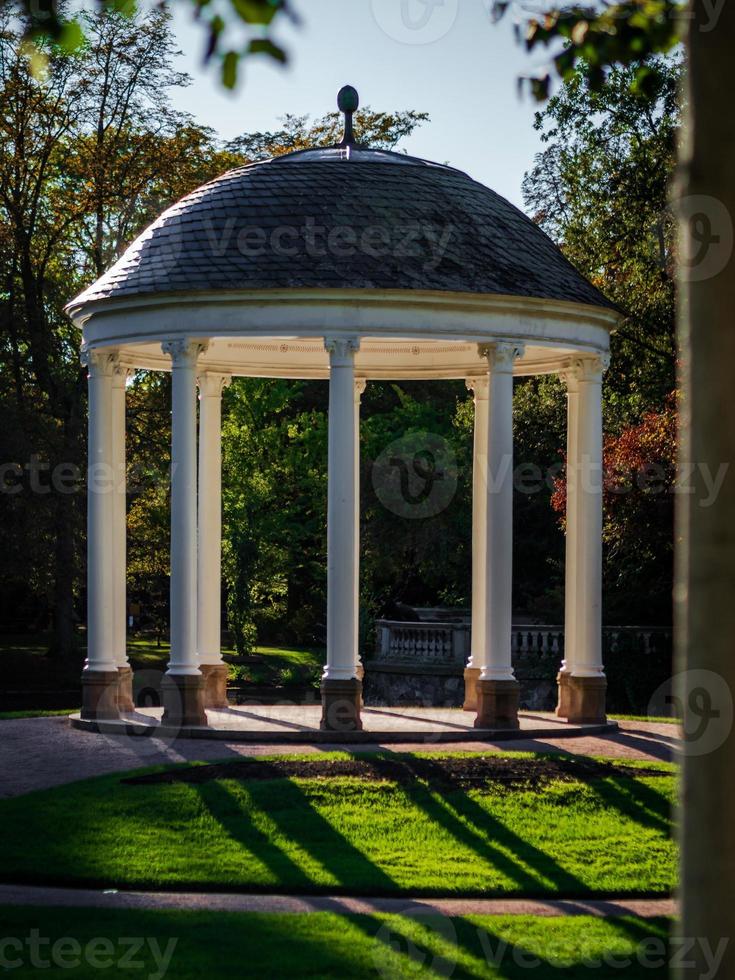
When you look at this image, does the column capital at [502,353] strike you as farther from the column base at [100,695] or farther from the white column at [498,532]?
the column base at [100,695]

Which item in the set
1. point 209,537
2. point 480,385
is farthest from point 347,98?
point 209,537

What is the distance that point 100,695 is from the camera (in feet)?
101

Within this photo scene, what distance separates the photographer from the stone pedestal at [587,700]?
102ft

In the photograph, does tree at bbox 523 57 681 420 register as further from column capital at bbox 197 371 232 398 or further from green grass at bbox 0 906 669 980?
green grass at bbox 0 906 669 980

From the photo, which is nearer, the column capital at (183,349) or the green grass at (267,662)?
the column capital at (183,349)

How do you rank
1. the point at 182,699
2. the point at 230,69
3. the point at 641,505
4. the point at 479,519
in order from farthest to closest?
1. the point at 641,505
2. the point at 479,519
3. the point at 182,699
4. the point at 230,69

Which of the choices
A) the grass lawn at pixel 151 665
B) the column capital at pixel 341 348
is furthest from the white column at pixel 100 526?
the grass lawn at pixel 151 665

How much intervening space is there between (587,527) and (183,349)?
9270 millimetres

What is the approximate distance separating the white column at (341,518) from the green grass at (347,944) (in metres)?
11.0

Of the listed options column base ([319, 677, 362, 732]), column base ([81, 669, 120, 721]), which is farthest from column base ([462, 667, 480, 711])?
column base ([81, 669, 120, 721])

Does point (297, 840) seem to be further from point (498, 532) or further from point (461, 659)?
point (461, 659)

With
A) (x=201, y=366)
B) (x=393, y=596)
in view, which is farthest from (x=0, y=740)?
(x=393, y=596)

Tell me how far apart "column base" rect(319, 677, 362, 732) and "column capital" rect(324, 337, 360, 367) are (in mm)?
6048

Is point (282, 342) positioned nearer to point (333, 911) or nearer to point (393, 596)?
point (333, 911)
